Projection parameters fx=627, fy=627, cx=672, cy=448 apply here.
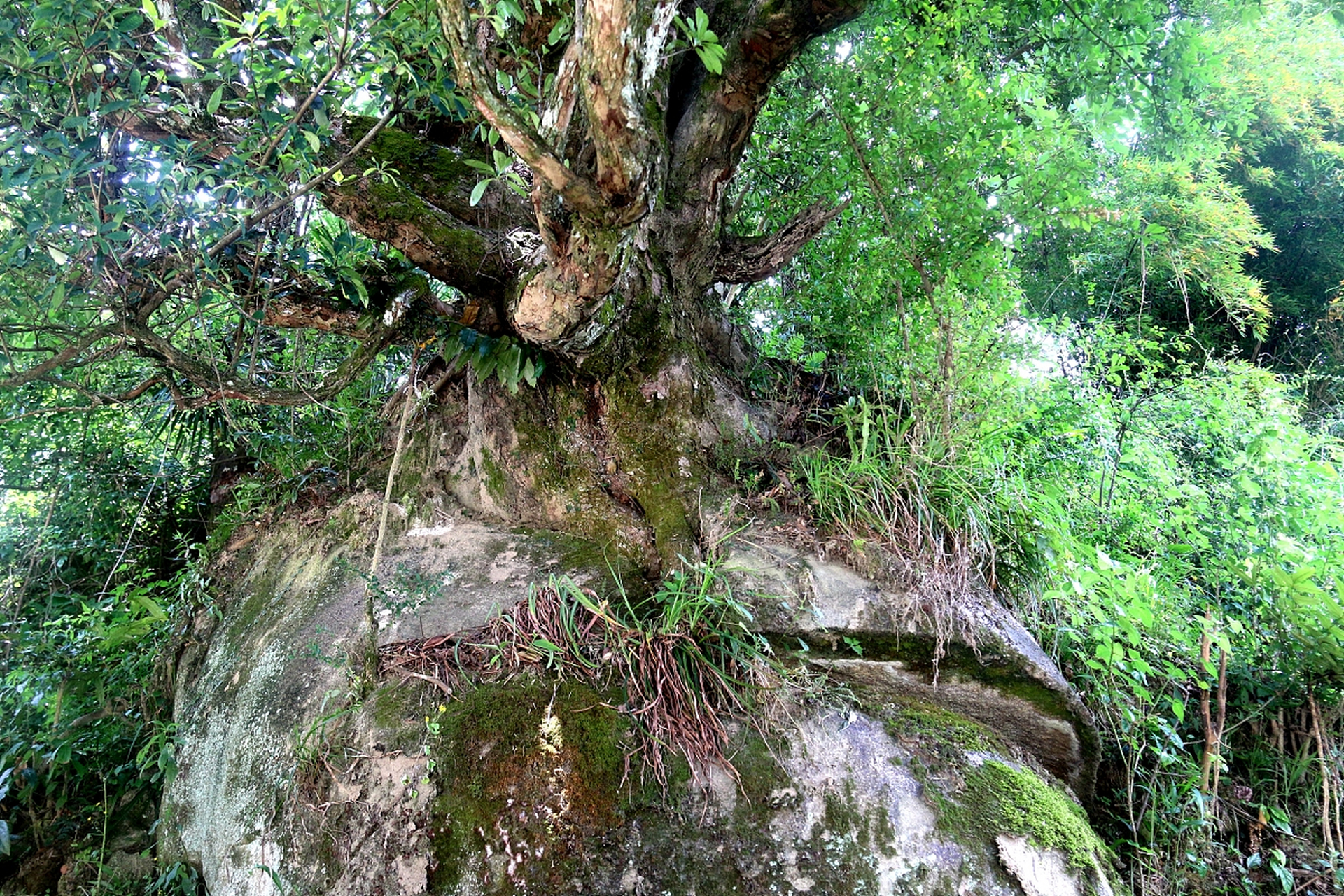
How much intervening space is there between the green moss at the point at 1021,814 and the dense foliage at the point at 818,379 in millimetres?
353

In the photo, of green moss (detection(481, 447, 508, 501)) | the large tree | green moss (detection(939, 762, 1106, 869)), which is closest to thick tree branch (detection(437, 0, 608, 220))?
the large tree

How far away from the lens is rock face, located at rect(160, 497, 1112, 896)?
2.00 m

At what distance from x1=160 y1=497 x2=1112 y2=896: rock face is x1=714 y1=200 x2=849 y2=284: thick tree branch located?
1.67 meters

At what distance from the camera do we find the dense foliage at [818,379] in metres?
1.98

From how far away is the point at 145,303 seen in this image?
89.2 inches

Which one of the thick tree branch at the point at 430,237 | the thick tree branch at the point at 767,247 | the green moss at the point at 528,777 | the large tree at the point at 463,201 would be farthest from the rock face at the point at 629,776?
the thick tree branch at the point at 767,247

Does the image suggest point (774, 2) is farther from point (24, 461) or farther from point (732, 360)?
point (24, 461)

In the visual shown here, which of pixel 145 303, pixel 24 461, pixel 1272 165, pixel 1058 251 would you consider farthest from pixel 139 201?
pixel 1272 165

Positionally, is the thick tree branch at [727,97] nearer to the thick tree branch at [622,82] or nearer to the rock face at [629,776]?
the thick tree branch at [622,82]

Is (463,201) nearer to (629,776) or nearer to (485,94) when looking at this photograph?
(485,94)

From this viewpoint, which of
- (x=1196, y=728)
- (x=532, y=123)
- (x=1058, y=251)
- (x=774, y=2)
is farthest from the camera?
(x=1058, y=251)

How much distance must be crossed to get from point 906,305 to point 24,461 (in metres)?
4.80

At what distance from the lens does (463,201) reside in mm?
2736

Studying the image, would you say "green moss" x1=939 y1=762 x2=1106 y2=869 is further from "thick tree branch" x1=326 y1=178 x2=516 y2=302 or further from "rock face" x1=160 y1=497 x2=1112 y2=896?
"thick tree branch" x1=326 y1=178 x2=516 y2=302
